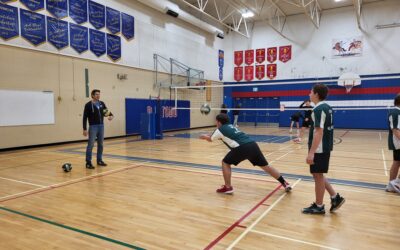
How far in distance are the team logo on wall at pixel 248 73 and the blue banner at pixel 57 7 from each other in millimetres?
12379

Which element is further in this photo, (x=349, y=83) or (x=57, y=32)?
(x=349, y=83)

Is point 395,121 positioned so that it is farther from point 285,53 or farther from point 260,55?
point 260,55

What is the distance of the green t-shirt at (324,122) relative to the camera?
3.14 m

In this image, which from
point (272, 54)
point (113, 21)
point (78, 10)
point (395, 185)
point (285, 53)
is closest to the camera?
point (395, 185)

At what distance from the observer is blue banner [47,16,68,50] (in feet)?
32.8

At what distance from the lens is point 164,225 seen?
3.17 metres

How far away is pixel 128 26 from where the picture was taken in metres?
13.1

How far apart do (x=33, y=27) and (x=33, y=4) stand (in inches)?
28.9

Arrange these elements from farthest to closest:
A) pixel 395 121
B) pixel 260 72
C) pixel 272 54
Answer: pixel 260 72, pixel 272 54, pixel 395 121

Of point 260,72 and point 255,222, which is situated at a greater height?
point 260,72

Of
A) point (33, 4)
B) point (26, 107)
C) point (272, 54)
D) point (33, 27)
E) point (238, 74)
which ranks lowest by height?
point (26, 107)

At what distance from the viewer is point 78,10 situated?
10945 millimetres

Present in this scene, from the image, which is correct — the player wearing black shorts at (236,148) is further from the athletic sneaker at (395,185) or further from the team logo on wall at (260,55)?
the team logo on wall at (260,55)

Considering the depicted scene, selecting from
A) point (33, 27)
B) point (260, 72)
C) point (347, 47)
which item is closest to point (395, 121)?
point (33, 27)
